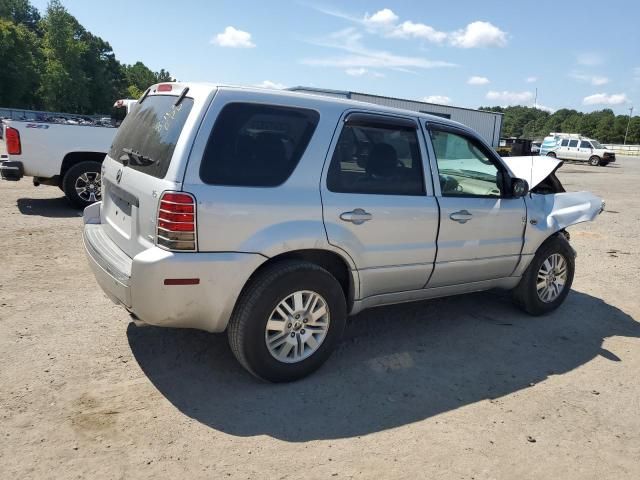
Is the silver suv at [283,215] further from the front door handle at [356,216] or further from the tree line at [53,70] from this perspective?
the tree line at [53,70]

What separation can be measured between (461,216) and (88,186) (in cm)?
705

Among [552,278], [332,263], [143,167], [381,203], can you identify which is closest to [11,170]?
[143,167]

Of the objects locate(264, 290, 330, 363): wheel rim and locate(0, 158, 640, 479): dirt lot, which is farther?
locate(264, 290, 330, 363): wheel rim

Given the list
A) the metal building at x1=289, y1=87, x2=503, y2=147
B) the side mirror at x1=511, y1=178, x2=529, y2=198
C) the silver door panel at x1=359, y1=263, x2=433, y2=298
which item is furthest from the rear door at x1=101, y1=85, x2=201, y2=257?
the metal building at x1=289, y1=87, x2=503, y2=147

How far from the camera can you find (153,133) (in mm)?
3418

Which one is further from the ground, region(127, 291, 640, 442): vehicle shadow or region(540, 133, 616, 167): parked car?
region(540, 133, 616, 167): parked car

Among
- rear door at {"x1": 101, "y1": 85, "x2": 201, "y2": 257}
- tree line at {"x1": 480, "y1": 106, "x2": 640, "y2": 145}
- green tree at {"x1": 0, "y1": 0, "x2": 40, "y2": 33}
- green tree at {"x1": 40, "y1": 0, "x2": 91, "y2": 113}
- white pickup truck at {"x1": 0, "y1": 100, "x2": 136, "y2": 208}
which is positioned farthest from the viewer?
tree line at {"x1": 480, "y1": 106, "x2": 640, "y2": 145}

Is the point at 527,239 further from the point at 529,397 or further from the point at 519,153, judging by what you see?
the point at 519,153

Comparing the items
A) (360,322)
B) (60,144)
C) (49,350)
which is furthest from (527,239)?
(60,144)

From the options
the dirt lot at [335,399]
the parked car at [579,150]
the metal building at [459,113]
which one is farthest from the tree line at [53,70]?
the dirt lot at [335,399]

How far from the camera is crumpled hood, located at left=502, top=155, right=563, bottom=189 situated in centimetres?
500

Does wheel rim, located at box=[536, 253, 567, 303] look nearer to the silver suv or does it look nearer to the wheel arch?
the silver suv

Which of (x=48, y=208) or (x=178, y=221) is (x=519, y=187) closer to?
(x=178, y=221)

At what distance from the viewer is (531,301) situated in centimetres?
499
